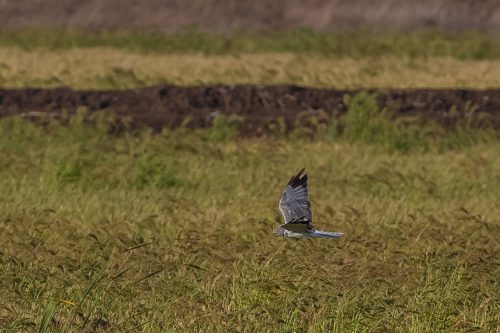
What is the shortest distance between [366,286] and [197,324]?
107 centimetres

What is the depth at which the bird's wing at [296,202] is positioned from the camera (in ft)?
23.5

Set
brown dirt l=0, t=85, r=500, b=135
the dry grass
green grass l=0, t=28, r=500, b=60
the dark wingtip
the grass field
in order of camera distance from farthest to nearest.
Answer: green grass l=0, t=28, r=500, b=60
the grass field
the dry grass
brown dirt l=0, t=85, r=500, b=135
the dark wingtip

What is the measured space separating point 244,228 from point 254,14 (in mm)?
29452

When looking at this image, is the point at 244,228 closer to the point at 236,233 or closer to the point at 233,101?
the point at 236,233

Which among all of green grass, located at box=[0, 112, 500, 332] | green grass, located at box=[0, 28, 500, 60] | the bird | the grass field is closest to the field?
green grass, located at box=[0, 112, 500, 332]

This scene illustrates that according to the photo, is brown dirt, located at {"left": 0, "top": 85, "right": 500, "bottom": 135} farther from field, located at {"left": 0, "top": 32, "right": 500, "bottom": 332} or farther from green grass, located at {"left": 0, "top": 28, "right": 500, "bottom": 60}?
green grass, located at {"left": 0, "top": 28, "right": 500, "bottom": 60}

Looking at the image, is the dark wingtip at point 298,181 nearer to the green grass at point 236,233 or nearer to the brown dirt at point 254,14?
the green grass at point 236,233

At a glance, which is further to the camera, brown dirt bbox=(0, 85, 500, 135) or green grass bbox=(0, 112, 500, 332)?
brown dirt bbox=(0, 85, 500, 135)

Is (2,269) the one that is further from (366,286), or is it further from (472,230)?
(472,230)

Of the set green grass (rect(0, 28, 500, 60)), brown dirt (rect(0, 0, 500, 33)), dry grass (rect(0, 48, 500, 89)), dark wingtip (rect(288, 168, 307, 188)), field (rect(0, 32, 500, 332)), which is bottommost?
brown dirt (rect(0, 0, 500, 33))

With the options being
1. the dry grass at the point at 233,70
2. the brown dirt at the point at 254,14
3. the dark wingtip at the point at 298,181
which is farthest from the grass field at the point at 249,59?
the dark wingtip at the point at 298,181

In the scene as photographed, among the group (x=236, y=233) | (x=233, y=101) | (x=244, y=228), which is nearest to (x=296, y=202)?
(x=236, y=233)

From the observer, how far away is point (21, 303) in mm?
6598

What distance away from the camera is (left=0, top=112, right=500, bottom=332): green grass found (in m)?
6.38
